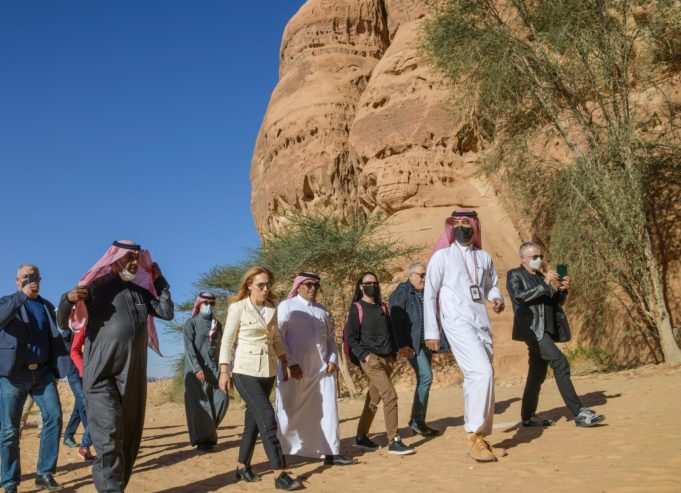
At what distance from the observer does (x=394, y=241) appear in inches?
636

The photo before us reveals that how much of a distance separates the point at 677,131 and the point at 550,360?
9550mm

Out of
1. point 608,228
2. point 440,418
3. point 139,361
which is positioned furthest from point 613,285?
point 139,361

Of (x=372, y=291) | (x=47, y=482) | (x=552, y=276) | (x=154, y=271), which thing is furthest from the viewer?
(x=372, y=291)

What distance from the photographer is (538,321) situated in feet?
21.2

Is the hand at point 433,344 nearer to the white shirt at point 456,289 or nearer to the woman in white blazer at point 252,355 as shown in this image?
the white shirt at point 456,289

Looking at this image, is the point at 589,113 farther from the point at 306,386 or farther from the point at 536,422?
the point at 306,386

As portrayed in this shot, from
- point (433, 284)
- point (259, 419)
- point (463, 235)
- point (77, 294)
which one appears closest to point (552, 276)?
point (463, 235)

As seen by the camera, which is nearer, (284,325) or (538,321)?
(284,325)

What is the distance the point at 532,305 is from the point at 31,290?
16.6ft

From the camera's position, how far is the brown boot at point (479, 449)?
17.1 ft

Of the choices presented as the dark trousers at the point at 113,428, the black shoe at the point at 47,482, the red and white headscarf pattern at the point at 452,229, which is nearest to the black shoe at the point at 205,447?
the black shoe at the point at 47,482

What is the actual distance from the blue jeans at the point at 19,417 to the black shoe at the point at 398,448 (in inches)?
126

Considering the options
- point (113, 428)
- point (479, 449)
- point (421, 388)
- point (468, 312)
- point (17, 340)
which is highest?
point (17, 340)

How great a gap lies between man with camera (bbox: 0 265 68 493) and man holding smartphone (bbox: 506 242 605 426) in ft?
15.4
